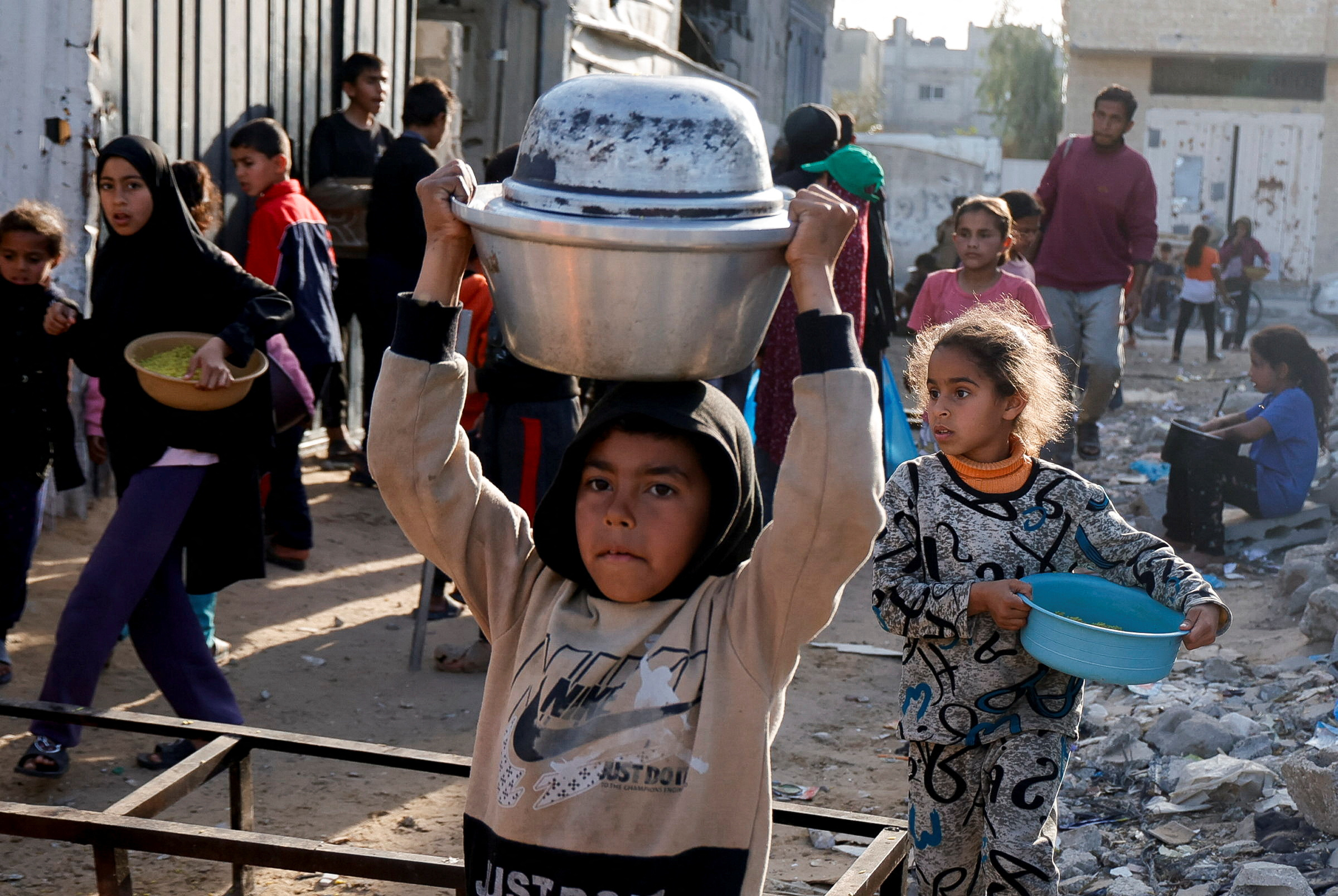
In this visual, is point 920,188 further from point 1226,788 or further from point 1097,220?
point 1226,788

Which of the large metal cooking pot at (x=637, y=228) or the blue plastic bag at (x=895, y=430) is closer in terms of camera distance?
the large metal cooking pot at (x=637, y=228)

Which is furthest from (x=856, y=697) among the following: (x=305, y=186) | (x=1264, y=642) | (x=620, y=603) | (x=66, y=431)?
(x=305, y=186)

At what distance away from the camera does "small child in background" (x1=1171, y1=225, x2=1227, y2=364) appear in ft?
52.9

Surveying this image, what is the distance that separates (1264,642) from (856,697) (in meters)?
1.86

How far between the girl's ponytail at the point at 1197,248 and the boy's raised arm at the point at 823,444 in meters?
15.6

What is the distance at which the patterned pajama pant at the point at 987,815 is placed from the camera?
2.64 meters

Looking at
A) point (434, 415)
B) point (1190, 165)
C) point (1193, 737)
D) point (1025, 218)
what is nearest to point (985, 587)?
point (434, 415)

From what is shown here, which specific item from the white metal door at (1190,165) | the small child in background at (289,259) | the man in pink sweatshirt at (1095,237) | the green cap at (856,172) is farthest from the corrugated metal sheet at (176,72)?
the white metal door at (1190,165)

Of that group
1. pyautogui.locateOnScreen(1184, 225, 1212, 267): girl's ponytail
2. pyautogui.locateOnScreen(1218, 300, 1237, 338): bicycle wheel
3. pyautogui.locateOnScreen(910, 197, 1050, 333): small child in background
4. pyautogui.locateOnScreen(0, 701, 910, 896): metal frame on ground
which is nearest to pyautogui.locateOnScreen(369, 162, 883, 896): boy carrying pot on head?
pyautogui.locateOnScreen(0, 701, 910, 896): metal frame on ground

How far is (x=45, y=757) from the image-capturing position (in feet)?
12.7

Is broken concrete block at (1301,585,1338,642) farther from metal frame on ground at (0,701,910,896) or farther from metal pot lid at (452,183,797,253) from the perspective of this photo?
metal pot lid at (452,183,797,253)

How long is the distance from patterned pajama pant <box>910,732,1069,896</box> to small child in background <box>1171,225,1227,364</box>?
14.3 m

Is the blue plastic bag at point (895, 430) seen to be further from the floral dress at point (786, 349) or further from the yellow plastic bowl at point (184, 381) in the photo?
the yellow plastic bowl at point (184, 381)

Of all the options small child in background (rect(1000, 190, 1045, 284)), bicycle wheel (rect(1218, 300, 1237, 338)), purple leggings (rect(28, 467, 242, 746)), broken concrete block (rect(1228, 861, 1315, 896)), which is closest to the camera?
broken concrete block (rect(1228, 861, 1315, 896))
